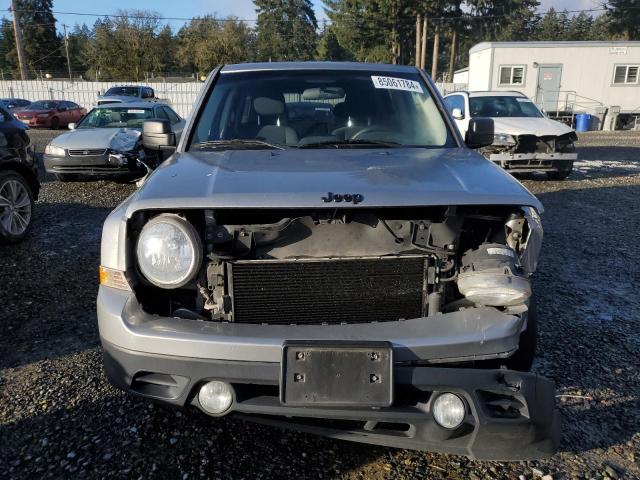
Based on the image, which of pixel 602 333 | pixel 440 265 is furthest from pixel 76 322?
pixel 602 333

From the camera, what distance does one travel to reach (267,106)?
11.7 feet

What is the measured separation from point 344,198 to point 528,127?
9097 mm

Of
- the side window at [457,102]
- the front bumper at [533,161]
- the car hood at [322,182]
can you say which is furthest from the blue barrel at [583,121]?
the car hood at [322,182]

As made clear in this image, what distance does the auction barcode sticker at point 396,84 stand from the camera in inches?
141

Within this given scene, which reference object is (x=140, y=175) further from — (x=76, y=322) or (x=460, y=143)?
(x=460, y=143)

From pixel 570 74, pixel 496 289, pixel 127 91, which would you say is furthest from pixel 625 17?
pixel 496 289

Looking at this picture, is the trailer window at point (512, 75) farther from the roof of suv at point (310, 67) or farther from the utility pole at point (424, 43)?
the roof of suv at point (310, 67)

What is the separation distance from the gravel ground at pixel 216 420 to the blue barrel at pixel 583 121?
72.3ft

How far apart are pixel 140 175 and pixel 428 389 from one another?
905 cm

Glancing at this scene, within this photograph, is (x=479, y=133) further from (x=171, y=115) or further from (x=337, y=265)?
(x=171, y=115)

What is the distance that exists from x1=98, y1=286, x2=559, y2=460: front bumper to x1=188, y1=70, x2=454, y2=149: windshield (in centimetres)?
145

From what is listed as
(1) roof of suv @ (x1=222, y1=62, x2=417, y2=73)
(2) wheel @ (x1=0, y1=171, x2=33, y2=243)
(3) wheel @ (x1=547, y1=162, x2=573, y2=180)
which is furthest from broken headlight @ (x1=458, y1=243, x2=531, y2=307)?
(3) wheel @ (x1=547, y1=162, x2=573, y2=180)

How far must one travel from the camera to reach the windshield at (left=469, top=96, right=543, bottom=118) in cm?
1109

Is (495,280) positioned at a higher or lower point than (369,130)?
lower
